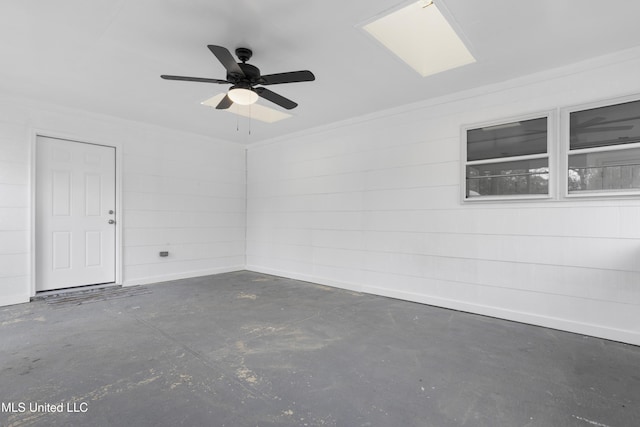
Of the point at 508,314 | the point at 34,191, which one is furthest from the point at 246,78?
the point at 508,314

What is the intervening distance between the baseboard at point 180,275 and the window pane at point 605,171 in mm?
5397

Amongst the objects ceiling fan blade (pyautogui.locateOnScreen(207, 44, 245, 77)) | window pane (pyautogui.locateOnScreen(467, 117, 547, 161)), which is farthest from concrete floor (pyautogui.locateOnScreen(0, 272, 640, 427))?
ceiling fan blade (pyautogui.locateOnScreen(207, 44, 245, 77))

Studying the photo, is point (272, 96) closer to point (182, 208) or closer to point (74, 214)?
point (182, 208)

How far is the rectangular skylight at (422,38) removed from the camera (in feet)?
8.75

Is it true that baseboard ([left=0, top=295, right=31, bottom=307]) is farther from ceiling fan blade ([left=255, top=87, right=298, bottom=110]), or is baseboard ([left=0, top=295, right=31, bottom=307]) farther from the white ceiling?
ceiling fan blade ([left=255, top=87, right=298, bottom=110])

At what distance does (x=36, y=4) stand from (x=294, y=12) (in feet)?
6.01

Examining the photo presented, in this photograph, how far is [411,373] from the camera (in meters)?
2.27

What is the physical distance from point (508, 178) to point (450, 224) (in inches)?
31.7

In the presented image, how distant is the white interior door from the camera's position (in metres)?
4.21

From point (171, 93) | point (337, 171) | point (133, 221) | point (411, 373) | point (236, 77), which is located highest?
point (171, 93)

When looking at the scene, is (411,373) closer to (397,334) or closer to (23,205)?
(397,334)

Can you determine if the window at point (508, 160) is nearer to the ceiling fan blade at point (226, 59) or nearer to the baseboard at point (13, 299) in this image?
the ceiling fan blade at point (226, 59)

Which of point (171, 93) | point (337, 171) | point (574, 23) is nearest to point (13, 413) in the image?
point (171, 93)

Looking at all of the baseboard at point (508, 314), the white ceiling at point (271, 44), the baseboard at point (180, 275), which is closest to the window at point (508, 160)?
the white ceiling at point (271, 44)
